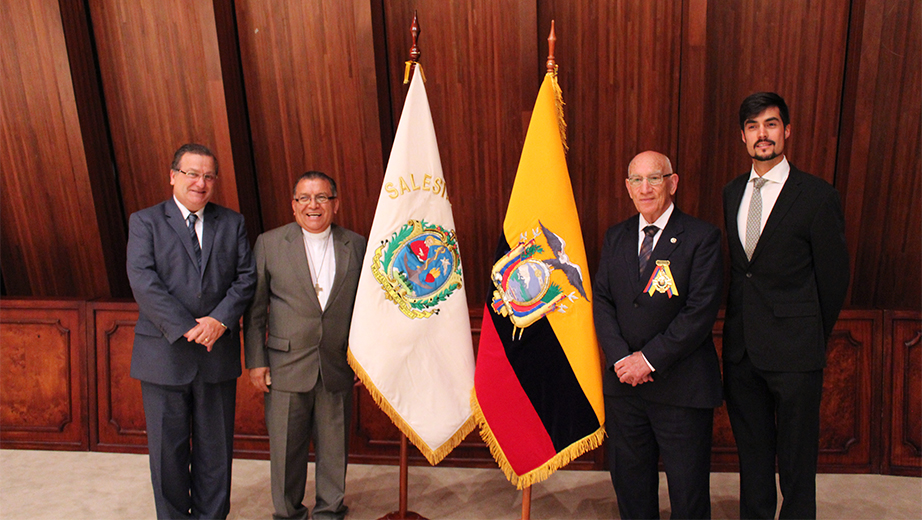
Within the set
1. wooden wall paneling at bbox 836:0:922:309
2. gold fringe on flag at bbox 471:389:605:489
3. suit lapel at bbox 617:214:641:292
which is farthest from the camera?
wooden wall paneling at bbox 836:0:922:309

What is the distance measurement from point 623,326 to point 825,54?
187 cm

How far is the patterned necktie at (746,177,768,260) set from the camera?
88.1 inches

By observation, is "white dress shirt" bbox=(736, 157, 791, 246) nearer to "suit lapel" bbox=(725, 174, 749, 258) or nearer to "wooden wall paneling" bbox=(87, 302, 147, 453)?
"suit lapel" bbox=(725, 174, 749, 258)

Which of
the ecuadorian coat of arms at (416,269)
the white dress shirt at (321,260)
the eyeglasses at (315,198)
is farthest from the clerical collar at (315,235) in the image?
the ecuadorian coat of arms at (416,269)

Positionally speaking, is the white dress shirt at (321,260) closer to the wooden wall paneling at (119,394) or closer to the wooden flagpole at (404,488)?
the wooden flagpole at (404,488)

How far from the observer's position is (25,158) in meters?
3.44

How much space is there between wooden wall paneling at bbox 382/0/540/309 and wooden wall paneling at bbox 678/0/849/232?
690 millimetres

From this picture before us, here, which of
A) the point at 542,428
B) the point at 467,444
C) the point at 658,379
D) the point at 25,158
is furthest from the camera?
the point at 25,158

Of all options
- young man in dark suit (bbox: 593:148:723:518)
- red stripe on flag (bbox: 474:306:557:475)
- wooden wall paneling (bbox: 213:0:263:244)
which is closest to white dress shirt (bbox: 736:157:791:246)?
young man in dark suit (bbox: 593:148:723:518)

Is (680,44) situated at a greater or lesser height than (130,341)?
greater

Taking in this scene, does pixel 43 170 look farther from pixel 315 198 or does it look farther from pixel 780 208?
pixel 780 208

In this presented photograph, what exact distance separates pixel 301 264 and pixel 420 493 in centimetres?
130

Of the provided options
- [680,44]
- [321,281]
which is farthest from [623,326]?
[680,44]

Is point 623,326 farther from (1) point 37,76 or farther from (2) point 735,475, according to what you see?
(1) point 37,76
